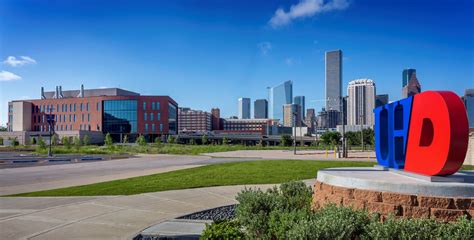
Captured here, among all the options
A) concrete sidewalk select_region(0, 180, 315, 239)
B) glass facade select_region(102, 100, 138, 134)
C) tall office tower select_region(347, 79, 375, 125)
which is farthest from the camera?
tall office tower select_region(347, 79, 375, 125)

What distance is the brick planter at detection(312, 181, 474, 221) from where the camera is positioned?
6.00 meters

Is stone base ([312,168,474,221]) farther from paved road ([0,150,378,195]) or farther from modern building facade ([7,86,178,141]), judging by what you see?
modern building facade ([7,86,178,141])

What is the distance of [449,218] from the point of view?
597 centimetres

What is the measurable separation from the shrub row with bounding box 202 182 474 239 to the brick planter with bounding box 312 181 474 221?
0.48 metres

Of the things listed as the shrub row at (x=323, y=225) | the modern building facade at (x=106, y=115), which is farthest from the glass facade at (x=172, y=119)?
the shrub row at (x=323, y=225)

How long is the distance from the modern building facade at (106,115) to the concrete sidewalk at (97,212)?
89.2 metres

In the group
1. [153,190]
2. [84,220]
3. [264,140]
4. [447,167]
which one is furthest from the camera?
[264,140]

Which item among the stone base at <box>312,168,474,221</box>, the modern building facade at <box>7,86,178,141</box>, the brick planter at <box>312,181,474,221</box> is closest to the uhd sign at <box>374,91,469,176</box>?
the stone base at <box>312,168,474,221</box>

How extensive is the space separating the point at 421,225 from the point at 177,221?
614 cm

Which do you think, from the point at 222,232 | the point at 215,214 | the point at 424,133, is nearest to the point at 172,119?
the point at 215,214

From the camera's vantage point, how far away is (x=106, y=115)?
335 ft

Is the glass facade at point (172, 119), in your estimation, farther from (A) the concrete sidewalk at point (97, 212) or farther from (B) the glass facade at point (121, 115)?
(A) the concrete sidewalk at point (97, 212)

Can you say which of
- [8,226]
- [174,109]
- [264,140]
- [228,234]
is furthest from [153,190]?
[264,140]

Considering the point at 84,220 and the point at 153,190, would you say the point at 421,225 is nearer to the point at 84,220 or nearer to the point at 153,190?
the point at 84,220
